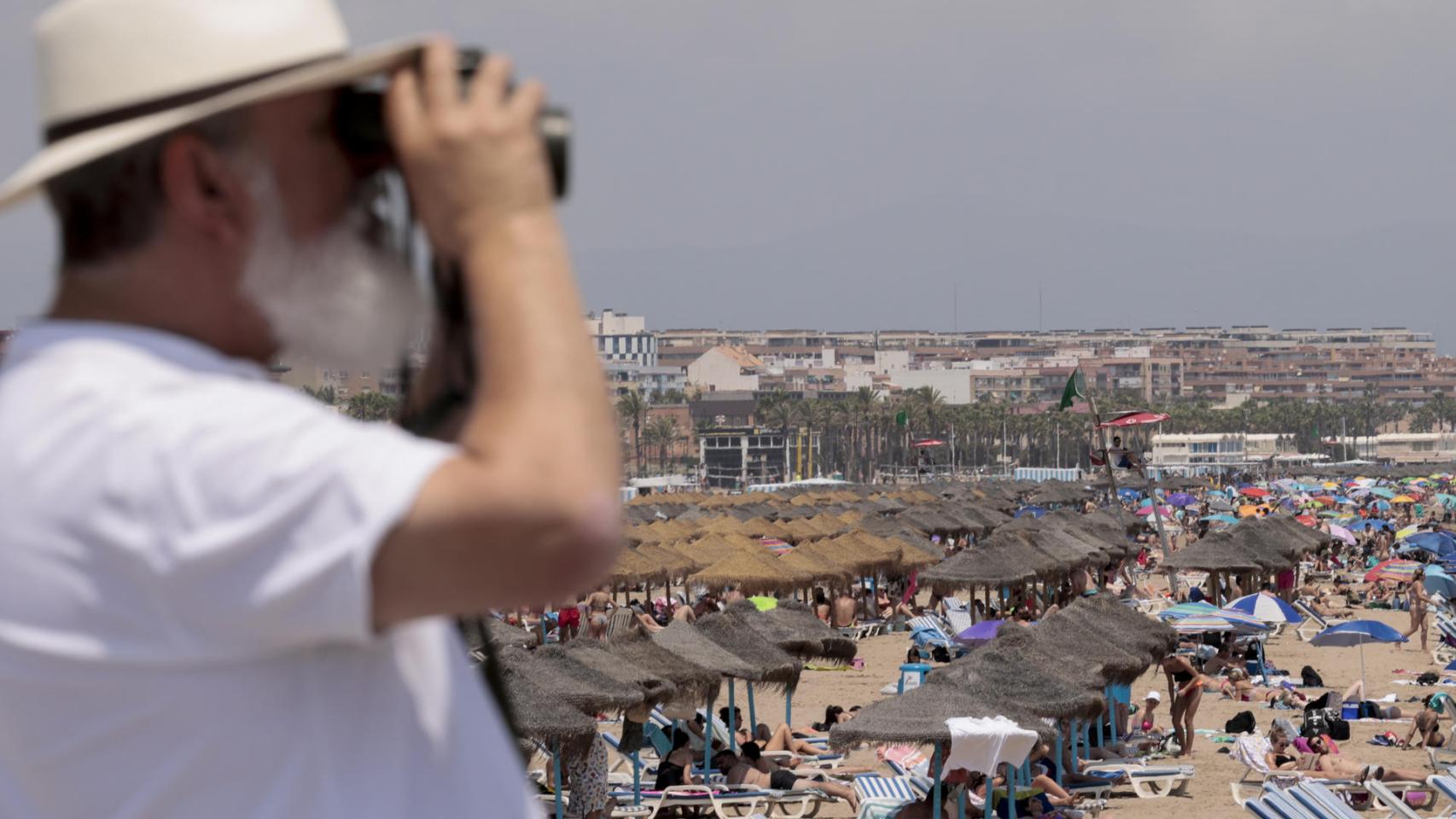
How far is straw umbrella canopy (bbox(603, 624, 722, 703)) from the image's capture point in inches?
513

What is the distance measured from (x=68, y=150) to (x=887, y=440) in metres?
121

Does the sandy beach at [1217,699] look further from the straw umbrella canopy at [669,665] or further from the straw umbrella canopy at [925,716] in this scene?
the straw umbrella canopy at [925,716]

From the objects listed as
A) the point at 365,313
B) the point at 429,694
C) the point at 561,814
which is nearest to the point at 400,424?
the point at 365,313

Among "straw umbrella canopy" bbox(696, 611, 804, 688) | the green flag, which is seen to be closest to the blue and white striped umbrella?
"straw umbrella canopy" bbox(696, 611, 804, 688)

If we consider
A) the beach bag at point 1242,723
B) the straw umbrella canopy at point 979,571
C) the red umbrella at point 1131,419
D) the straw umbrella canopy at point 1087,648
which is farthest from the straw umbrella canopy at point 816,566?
the straw umbrella canopy at point 1087,648

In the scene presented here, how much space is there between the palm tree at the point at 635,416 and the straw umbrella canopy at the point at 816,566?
80.8 m

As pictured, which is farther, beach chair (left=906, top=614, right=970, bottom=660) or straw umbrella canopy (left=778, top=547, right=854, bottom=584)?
straw umbrella canopy (left=778, top=547, right=854, bottom=584)

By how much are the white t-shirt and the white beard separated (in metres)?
0.06

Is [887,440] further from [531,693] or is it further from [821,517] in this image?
[531,693]

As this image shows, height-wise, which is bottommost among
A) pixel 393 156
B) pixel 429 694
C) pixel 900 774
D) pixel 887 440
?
pixel 887 440

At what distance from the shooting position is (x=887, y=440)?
12112cm

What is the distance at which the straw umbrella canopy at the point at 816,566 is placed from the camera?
83.0ft

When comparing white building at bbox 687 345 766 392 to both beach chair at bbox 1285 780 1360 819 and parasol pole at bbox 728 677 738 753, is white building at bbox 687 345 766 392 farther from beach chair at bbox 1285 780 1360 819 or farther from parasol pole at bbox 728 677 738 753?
beach chair at bbox 1285 780 1360 819

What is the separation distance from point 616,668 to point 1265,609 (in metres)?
11.5
